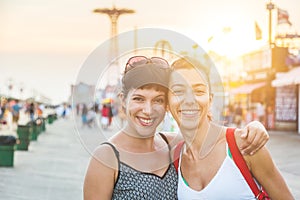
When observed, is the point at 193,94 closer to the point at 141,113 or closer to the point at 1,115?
the point at 141,113

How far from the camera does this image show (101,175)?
2453 mm

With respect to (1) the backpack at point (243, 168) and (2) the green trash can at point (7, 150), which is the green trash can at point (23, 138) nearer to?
(2) the green trash can at point (7, 150)

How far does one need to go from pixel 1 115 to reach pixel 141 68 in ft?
91.7

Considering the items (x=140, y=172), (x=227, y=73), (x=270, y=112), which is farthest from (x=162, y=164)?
(x=227, y=73)

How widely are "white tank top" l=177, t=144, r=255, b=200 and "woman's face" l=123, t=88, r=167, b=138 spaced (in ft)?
1.13

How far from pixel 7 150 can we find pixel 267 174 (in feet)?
32.8

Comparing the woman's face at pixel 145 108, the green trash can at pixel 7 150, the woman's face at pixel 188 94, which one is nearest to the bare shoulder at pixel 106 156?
the woman's face at pixel 145 108

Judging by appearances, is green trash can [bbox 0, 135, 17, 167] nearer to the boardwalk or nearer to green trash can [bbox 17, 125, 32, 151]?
the boardwalk

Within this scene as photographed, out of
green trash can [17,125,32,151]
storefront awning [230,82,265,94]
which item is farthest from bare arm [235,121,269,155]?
storefront awning [230,82,265,94]

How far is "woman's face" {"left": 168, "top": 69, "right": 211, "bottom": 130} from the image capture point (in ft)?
8.38

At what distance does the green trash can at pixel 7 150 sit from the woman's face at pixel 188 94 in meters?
9.84

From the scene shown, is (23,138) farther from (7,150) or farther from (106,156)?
(106,156)

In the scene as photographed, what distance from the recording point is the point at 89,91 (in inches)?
93.5

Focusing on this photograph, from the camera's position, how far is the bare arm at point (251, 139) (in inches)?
96.4
